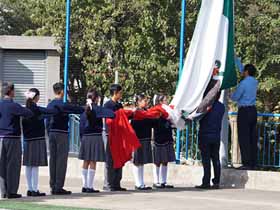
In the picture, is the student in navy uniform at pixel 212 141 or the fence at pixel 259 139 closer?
the student in navy uniform at pixel 212 141

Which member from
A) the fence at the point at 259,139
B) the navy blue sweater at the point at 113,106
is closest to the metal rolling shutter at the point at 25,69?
the fence at the point at 259,139

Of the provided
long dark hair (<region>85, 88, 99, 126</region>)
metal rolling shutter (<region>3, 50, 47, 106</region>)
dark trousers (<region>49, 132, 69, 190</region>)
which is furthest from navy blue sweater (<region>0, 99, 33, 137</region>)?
metal rolling shutter (<region>3, 50, 47, 106</region>)

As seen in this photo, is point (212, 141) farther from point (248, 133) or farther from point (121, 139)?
point (121, 139)

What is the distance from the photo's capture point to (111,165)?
43.7 feet

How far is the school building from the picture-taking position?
69.1ft

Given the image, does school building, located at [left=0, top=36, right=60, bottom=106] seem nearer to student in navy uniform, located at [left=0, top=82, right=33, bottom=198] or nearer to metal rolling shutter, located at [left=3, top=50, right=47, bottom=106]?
metal rolling shutter, located at [left=3, top=50, right=47, bottom=106]

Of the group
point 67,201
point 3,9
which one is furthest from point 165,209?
point 3,9

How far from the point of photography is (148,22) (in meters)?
20.6

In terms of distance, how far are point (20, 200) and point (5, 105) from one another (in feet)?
5.02

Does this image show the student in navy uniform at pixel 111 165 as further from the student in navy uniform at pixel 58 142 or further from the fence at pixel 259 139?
the fence at pixel 259 139

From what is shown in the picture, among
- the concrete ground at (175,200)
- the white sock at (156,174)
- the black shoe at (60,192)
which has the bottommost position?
the concrete ground at (175,200)

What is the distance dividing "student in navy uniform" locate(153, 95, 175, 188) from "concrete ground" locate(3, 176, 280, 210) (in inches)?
17.8

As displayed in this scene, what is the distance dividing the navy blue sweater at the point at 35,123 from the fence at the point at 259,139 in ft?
12.0

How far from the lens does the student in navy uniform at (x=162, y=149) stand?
1371cm
